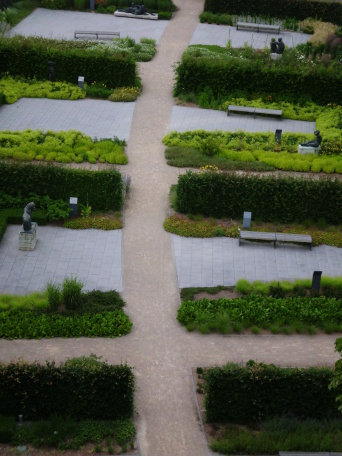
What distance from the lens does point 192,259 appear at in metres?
26.5

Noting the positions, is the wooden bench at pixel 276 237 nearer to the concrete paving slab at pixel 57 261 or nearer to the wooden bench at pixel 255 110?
the concrete paving slab at pixel 57 261

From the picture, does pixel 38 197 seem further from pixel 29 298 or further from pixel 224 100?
pixel 224 100

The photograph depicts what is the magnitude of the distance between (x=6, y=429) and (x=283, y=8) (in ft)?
105

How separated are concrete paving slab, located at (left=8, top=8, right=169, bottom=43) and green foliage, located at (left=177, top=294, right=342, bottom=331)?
845 inches

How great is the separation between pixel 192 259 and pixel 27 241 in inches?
192

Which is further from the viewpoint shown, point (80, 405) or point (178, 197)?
point (178, 197)

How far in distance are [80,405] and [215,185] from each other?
10.1 m

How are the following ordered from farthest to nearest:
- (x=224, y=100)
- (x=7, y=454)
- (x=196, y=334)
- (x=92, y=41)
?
(x=92, y=41), (x=224, y=100), (x=196, y=334), (x=7, y=454)

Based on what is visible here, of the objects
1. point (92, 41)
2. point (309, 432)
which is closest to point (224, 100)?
point (92, 41)

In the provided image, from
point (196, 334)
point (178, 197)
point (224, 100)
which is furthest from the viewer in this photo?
point (224, 100)

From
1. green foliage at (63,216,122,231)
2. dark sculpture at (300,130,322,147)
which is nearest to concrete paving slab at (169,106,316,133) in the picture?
dark sculpture at (300,130,322,147)

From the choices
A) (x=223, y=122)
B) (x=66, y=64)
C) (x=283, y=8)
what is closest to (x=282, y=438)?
(x=223, y=122)

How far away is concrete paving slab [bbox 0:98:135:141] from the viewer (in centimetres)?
3369

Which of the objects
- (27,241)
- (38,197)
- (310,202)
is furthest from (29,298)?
(310,202)
